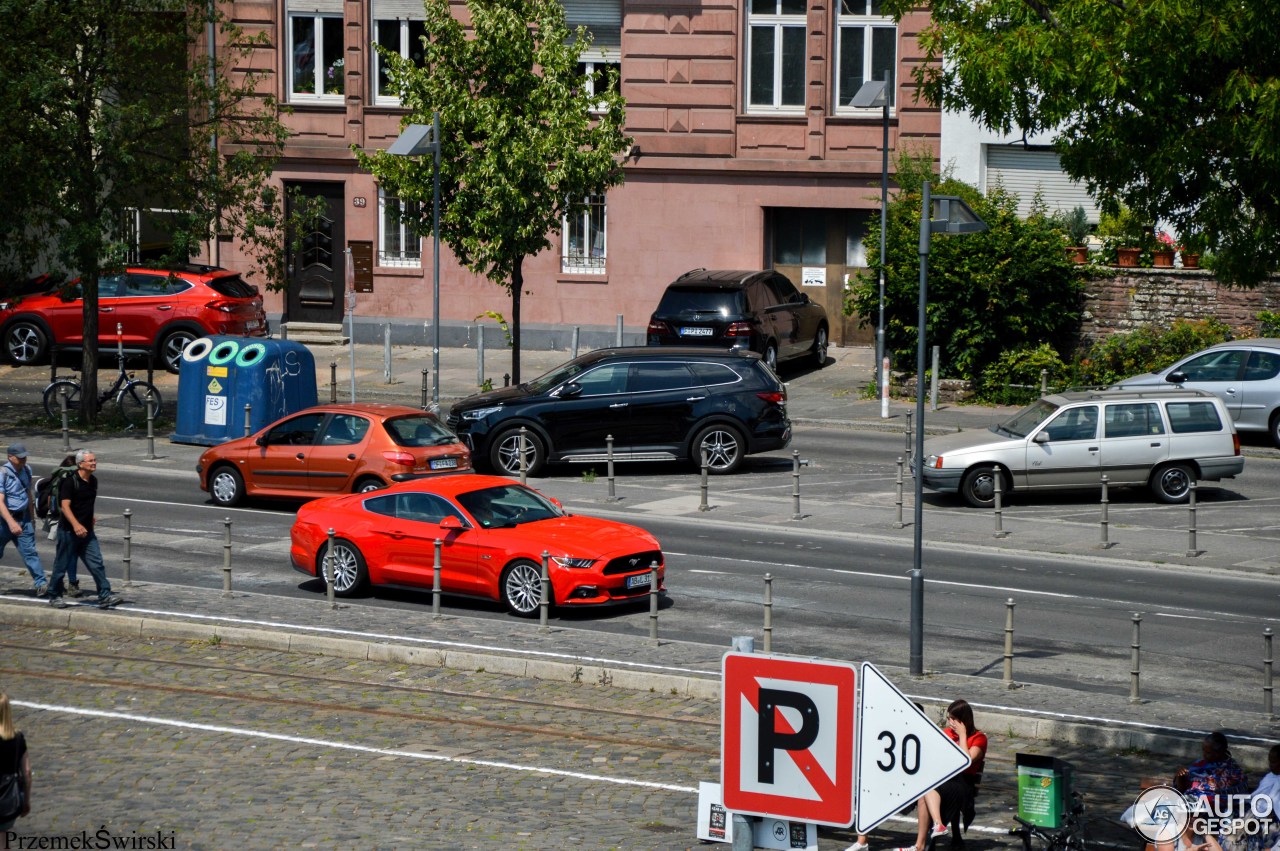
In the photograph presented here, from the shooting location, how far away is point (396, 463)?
2166 centimetres

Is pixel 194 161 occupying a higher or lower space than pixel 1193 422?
higher

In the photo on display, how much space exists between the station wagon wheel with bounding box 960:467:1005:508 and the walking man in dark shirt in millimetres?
11698

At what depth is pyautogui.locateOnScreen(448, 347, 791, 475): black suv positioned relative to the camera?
2511cm

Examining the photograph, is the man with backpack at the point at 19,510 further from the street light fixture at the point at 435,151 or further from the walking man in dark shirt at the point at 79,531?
the street light fixture at the point at 435,151

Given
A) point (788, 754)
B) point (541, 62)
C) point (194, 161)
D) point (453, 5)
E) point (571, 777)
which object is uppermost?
point (453, 5)

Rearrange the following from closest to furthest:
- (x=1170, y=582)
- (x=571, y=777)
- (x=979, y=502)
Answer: (x=571, y=777) < (x=1170, y=582) < (x=979, y=502)

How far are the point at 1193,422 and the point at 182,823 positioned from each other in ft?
54.5

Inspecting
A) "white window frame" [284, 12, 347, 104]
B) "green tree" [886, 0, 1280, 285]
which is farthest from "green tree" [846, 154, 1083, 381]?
A: "green tree" [886, 0, 1280, 285]

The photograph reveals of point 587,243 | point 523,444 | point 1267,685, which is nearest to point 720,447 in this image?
point 523,444

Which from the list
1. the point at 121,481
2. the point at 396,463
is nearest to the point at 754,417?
the point at 396,463

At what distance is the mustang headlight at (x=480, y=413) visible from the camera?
992 inches

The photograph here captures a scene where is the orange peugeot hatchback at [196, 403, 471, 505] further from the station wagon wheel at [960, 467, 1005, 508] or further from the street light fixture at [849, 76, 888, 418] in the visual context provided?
the street light fixture at [849, 76, 888, 418]

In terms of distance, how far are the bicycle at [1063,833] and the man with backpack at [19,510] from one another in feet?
35.2

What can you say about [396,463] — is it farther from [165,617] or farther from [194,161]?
[194,161]
